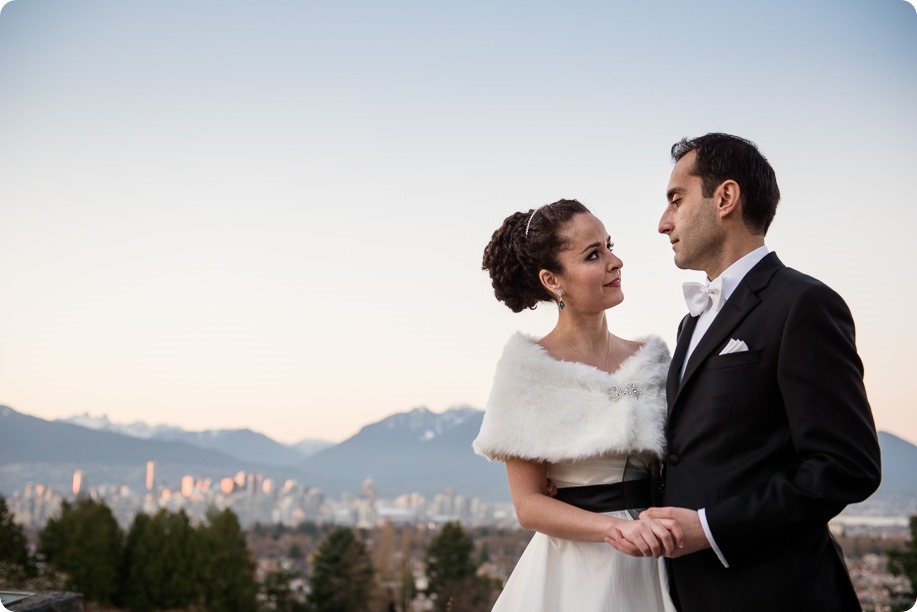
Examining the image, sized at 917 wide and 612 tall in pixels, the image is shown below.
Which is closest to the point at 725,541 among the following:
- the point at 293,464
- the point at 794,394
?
the point at 794,394

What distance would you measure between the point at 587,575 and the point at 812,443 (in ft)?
3.96

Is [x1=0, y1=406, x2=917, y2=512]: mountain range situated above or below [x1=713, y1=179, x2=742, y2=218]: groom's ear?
above

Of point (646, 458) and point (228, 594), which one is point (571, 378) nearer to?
point (646, 458)

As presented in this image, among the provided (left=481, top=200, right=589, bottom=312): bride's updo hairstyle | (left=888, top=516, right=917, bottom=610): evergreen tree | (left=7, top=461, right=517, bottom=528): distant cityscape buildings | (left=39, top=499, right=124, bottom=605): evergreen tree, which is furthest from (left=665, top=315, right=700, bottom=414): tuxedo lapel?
(left=7, top=461, right=517, bottom=528): distant cityscape buildings

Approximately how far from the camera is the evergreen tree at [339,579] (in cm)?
4994

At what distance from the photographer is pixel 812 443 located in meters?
2.73

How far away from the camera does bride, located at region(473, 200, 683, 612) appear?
11.5 ft

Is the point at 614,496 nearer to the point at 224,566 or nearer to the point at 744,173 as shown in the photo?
the point at 744,173

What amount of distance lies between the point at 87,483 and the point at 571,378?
122382 mm

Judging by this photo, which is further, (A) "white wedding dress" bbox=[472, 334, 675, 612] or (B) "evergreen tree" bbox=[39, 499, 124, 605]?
(B) "evergreen tree" bbox=[39, 499, 124, 605]

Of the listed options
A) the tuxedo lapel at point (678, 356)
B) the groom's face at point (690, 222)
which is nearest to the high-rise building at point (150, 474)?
the tuxedo lapel at point (678, 356)

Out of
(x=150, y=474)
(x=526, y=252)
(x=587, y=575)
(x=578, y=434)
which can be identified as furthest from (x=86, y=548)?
(x=150, y=474)

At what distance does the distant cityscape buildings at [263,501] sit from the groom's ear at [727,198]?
96.7 m

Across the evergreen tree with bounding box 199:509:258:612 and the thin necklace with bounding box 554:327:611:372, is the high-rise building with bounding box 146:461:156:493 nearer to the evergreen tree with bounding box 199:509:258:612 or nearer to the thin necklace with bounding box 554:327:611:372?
the evergreen tree with bounding box 199:509:258:612
